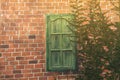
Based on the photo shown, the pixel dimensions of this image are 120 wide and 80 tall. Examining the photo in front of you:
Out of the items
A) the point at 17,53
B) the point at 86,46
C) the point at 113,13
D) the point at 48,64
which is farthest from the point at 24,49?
the point at 113,13

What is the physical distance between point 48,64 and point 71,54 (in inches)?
21.5

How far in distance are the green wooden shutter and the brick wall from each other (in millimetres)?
118

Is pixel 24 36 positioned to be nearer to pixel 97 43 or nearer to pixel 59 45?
pixel 59 45

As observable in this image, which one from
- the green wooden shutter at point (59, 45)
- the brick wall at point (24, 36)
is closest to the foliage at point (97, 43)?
the green wooden shutter at point (59, 45)

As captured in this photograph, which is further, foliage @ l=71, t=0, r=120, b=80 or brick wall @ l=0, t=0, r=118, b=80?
brick wall @ l=0, t=0, r=118, b=80

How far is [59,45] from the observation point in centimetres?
582

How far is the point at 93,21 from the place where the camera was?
515 centimetres

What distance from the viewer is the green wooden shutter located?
228 inches

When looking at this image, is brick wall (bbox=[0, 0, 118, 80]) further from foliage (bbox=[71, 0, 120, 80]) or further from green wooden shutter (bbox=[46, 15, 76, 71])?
foliage (bbox=[71, 0, 120, 80])

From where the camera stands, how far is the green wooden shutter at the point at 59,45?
19.0 feet

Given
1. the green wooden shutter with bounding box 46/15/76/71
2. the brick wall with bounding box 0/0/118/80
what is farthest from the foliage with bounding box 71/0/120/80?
the brick wall with bounding box 0/0/118/80

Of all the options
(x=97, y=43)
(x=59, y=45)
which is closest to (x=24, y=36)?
(x=59, y=45)

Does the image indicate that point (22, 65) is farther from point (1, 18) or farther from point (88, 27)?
point (88, 27)

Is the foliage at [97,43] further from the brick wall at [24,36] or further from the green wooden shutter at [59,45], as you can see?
the brick wall at [24,36]
